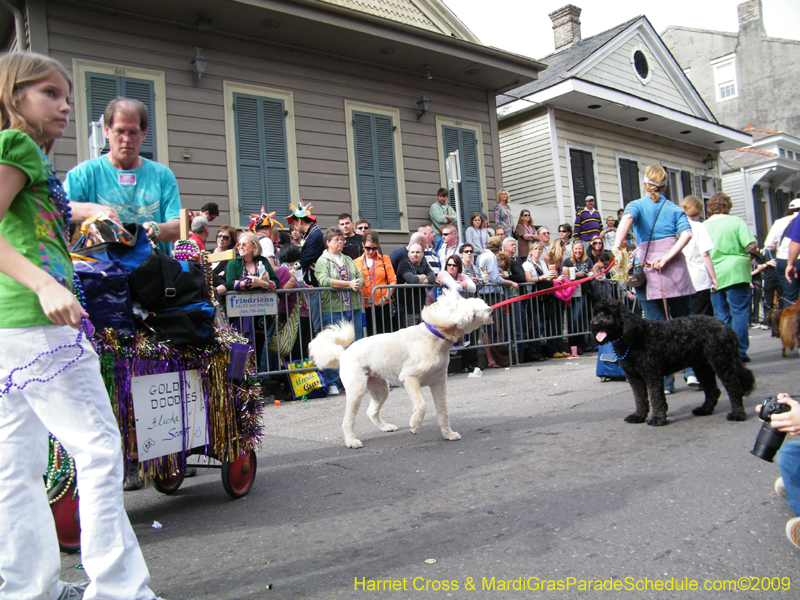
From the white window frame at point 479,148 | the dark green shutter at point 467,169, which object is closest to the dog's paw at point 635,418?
the white window frame at point 479,148

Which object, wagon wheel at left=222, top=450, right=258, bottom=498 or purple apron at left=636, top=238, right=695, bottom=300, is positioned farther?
purple apron at left=636, top=238, right=695, bottom=300

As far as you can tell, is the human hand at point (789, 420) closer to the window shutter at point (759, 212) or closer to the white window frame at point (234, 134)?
the white window frame at point (234, 134)

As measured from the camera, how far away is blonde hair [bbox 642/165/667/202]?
607 cm

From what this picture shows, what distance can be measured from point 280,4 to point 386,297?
17.0 feet

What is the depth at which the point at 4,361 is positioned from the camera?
1980 millimetres

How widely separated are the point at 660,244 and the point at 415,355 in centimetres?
302

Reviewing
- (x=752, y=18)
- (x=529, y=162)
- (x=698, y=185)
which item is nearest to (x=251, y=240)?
(x=529, y=162)

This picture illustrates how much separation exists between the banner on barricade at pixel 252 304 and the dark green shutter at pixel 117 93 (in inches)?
124

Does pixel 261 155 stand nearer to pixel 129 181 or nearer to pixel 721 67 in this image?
pixel 129 181

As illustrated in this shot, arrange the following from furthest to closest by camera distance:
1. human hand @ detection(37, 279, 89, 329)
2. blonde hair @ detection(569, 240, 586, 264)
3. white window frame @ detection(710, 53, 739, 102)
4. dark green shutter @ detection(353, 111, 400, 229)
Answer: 1. white window frame @ detection(710, 53, 739, 102)
2. dark green shutter @ detection(353, 111, 400, 229)
3. blonde hair @ detection(569, 240, 586, 264)
4. human hand @ detection(37, 279, 89, 329)

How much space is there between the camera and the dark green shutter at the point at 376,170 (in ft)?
39.1

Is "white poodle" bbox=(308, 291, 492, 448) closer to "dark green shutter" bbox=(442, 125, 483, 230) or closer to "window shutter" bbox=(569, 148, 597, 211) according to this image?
"dark green shutter" bbox=(442, 125, 483, 230)

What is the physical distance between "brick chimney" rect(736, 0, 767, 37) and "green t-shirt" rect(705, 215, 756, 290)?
1498 inches

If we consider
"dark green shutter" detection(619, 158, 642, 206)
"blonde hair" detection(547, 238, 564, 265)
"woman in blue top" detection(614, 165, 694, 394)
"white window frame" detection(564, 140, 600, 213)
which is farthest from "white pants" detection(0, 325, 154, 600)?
"dark green shutter" detection(619, 158, 642, 206)
